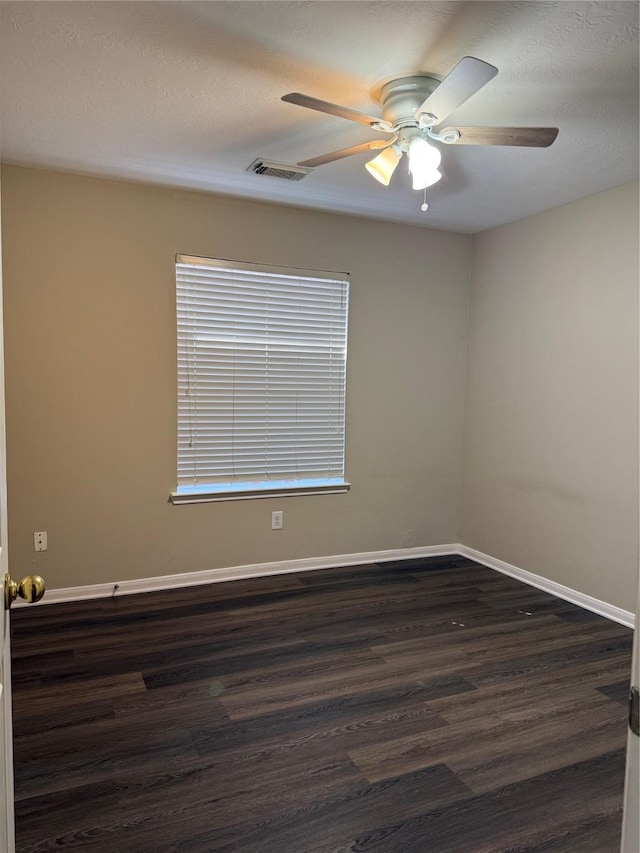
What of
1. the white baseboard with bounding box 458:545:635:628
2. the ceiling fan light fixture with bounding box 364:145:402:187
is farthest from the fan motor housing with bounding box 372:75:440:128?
the white baseboard with bounding box 458:545:635:628

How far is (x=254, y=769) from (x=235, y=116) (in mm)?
2635

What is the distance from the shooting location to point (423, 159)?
226cm

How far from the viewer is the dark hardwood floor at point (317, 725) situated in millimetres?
1772

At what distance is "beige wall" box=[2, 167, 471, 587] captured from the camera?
330cm

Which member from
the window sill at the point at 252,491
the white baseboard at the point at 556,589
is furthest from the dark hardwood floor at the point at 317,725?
the window sill at the point at 252,491

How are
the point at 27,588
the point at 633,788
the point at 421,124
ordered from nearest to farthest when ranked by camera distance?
1. the point at 633,788
2. the point at 27,588
3. the point at 421,124

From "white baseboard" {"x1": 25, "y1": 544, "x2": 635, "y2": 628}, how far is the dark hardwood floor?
88 millimetres

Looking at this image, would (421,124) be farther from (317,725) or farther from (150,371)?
(317,725)

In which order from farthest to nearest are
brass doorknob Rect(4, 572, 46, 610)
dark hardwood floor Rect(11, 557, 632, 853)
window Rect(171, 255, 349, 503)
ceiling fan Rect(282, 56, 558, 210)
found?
window Rect(171, 255, 349, 503) → ceiling fan Rect(282, 56, 558, 210) → dark hardwood floor Rect(11, 557, 632, 853) → brass doorknob Rect(4, 572, 46, 610)

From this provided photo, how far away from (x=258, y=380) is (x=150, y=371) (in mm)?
718

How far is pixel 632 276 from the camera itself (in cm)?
323

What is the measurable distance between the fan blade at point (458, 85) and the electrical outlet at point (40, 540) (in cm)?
297

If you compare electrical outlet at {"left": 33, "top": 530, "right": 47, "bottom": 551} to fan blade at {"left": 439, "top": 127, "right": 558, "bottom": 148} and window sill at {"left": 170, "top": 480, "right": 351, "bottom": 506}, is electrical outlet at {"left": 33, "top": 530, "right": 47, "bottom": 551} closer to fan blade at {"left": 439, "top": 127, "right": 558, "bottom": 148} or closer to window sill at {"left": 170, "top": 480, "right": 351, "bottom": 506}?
window sill at {"left": 170, "top": 480, "right": 351, "bottom": 506}

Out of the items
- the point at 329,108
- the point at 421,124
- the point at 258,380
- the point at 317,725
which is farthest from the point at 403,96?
the point at 317,725
